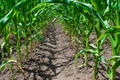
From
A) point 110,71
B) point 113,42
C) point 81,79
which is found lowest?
point 81,79

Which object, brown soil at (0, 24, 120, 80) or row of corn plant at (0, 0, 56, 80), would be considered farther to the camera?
brown soil at (0, 24, 120, 80)

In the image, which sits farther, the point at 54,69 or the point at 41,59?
the point at 41,59

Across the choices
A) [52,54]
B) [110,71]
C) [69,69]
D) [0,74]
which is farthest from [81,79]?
[52,54]

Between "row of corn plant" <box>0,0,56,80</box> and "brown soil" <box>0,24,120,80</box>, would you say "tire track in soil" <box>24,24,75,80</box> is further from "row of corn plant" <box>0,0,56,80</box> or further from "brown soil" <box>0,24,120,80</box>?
"row of corn plant" <box>0,0,56,80</box>

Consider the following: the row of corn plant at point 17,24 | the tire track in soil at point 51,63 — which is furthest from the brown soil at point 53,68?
the row of corn plant at point 17,24

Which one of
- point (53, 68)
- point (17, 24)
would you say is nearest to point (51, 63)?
point (53, 68)

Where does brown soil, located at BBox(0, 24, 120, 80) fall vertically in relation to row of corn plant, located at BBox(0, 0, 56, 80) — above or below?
below

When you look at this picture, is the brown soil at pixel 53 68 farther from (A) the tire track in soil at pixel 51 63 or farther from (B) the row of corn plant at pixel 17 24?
(B) the row of corn plant at pixel 17 24

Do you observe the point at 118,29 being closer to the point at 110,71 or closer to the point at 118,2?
the point at 118,2

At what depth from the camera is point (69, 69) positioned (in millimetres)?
2631

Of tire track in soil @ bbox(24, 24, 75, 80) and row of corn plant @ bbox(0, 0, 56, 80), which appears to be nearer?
row of corn plant @ bbox(0, 0, 56, 80)

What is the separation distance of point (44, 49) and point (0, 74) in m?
1.10

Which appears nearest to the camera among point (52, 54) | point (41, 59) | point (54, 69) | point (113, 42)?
point (113, 42)

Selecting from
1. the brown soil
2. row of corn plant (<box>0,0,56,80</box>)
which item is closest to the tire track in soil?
the brown soil
